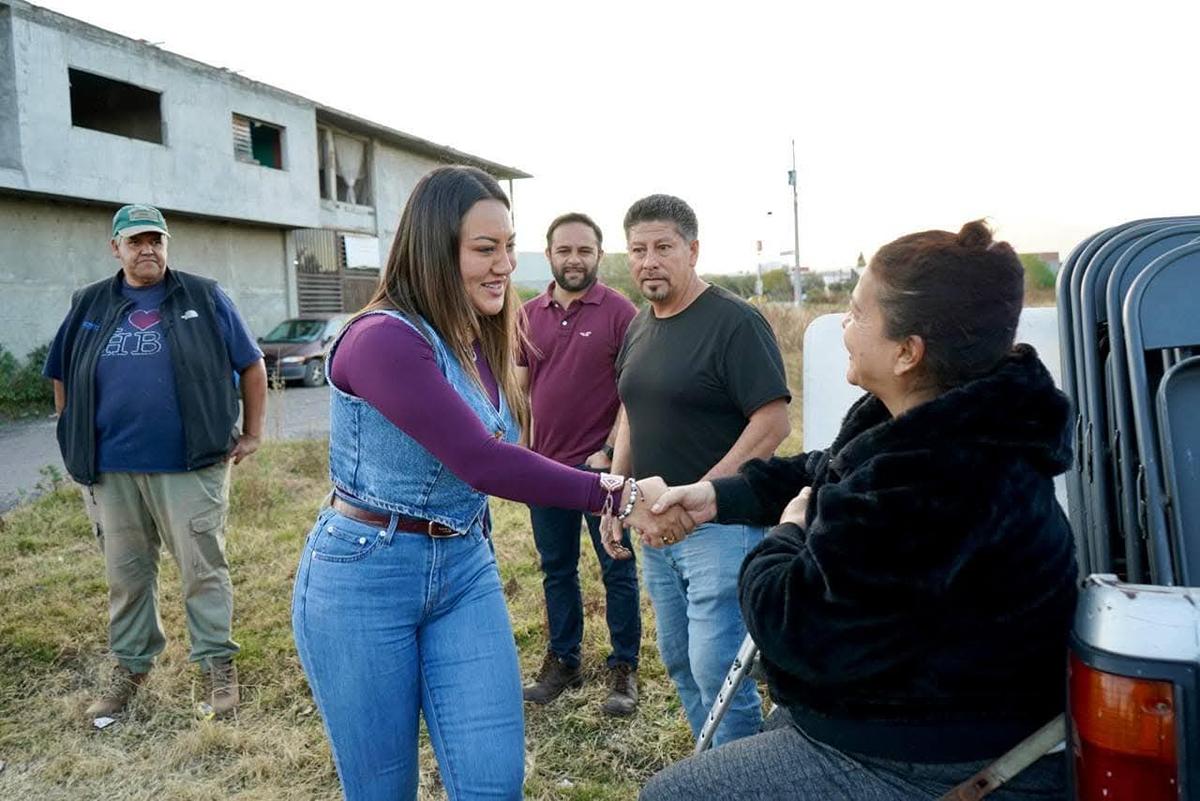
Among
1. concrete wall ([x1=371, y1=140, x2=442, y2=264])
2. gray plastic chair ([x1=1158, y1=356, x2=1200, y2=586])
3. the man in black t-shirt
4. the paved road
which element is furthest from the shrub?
→ gray plastic chair ([x1=1158, y1=356, x2=1200, y2=586])

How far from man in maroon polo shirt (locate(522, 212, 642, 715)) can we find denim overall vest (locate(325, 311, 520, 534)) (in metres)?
1.98

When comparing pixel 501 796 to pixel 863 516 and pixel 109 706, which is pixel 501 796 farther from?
pixel 109 706

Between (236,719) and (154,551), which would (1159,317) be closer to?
(236,719)

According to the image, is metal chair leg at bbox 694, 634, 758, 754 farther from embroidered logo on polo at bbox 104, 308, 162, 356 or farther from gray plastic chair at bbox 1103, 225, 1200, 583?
embroidered logo on polo at bbox 104, 308, 162, 356

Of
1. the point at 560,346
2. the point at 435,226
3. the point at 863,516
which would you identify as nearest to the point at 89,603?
the point at 560,346

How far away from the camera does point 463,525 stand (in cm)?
233

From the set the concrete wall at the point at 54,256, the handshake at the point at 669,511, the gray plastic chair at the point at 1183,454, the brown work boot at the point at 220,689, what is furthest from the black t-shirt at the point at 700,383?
the concrete wall at the point at 54,256

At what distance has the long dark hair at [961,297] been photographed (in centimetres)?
154

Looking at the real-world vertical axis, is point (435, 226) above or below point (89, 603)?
above

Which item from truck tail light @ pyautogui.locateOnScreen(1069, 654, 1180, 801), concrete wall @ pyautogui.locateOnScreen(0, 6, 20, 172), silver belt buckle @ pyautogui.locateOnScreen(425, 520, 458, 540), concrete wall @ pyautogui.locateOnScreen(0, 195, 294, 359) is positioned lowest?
truck tail light @ pyautogui.locateOnScreen(1069, 654, 1180, 801)

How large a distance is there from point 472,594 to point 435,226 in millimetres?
940

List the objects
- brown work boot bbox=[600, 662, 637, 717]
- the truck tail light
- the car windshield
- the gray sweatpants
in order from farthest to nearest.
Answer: the car windshield < brown work boot bbox=[600, 662, 637, 717] < the gray sweatpants < the truck tail light

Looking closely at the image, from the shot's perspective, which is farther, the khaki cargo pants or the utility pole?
the utility pole

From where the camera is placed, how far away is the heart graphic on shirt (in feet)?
13.8
